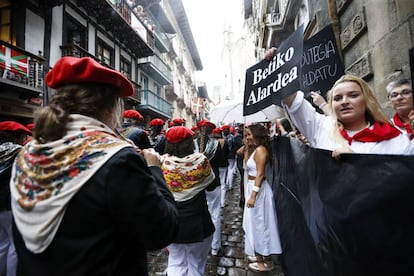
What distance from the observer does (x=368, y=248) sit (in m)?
1.36

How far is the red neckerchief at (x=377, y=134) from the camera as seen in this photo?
1633mm

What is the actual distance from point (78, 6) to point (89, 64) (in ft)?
42.9

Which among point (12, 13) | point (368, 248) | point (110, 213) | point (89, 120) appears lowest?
Answer: point (368, 248)

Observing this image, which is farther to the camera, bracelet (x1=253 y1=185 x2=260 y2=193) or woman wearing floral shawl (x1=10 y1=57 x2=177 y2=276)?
bracelet (x1=253 y1=185 x2=260 y2=193)

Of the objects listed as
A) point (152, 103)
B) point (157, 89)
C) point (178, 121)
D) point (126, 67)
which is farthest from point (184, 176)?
point (157, 89)

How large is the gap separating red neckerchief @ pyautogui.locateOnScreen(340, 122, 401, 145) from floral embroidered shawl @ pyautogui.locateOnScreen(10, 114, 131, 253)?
1605 mm

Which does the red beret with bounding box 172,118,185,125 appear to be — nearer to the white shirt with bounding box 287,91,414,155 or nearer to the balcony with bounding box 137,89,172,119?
the white shirt with bounding box 287,91,414,155

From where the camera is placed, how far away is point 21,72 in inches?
313

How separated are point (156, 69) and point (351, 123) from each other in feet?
65.0

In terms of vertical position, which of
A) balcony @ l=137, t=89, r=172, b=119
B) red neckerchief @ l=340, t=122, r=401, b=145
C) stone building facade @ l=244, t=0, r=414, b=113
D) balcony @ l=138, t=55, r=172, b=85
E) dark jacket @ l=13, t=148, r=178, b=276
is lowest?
dark jacket @ l=13, t=148, r=178, b=276

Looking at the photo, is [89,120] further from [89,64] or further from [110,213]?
[110,213]

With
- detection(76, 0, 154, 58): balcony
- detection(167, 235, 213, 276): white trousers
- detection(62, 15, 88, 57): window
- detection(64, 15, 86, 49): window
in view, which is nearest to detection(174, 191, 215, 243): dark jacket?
detection(167, 235, 213, 276): white trousers

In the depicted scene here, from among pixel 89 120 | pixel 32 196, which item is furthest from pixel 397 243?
pixel 32 196

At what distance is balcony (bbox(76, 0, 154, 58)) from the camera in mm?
11875
